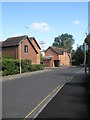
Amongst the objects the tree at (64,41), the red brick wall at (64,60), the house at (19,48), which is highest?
the tree at (64,41)

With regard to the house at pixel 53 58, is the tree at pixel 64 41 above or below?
above

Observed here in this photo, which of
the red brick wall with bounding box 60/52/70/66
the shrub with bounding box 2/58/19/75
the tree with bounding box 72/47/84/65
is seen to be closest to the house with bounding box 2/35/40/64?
the shrub with bounding box 2/58/19/75

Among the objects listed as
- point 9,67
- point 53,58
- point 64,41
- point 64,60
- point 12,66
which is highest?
point 64,41

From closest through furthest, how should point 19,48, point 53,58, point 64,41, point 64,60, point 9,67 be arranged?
point 9,67 → point 19,48 → point 53,58 → point 64,60 → point 64,41

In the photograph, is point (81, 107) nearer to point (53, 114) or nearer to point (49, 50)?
point (53, 114)

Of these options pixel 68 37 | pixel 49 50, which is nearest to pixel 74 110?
pixel 49 50

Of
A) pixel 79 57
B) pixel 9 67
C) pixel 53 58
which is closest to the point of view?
pixel 9 67

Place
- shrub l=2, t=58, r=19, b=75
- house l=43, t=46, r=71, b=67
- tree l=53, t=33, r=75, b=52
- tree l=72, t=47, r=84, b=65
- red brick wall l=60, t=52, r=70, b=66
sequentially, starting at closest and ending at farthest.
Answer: shrub l=2, t=58, r=19, b=75 → house l=43, t=46, r=71, b=67 → red brick wall l=60, t=52, r=70, b=66 → tree l=72, t=47, r=84, b=65 → tree l=53, t=33, r=75, b=52

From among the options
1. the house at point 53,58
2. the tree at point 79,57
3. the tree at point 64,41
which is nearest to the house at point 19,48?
the house at point 53,58

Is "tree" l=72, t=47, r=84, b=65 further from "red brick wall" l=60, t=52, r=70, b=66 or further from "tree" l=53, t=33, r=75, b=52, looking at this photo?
"tree" l=53, t=33, r=75, b=52

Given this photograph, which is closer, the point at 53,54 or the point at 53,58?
the point at 53,58

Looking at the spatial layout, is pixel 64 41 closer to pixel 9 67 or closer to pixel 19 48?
pixel 19 48

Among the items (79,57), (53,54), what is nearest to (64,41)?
(79,57)

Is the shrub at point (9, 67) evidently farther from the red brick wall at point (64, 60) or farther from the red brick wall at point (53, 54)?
the red brick wall at point (64, 60)
